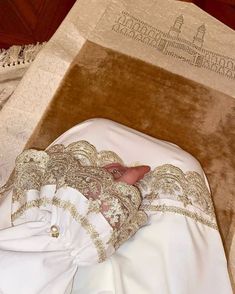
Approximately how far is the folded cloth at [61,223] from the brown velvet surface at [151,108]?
1.16 ft

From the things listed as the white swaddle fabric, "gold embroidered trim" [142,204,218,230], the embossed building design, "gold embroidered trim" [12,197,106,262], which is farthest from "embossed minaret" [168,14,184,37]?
"gold embroidered trim" [12,197,106,262]

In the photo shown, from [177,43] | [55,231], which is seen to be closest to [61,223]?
[55,231]

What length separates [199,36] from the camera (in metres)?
1.35

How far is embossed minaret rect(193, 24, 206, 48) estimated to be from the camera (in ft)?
4.38

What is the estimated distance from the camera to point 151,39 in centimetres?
132

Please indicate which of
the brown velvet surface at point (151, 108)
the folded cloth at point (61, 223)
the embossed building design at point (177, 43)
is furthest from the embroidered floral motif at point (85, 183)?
the embossed building design at point (177, 43)

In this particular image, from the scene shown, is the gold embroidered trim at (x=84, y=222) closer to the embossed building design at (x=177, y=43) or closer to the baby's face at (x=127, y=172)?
the baby's face at (x=127, y=172)

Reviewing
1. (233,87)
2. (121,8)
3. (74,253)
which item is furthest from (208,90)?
(74,253)

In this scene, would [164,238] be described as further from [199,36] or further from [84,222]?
[199,36]

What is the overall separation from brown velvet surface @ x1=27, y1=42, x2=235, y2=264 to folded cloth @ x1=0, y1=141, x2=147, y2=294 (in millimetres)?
353

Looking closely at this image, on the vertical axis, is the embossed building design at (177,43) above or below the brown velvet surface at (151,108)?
above

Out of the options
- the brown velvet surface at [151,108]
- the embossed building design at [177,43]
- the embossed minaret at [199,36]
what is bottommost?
the brown velvet surface at [151,108]

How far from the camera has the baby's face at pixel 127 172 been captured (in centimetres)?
78

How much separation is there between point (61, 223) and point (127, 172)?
0.14 meters
